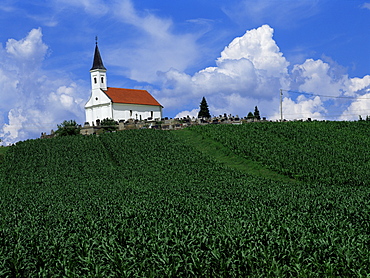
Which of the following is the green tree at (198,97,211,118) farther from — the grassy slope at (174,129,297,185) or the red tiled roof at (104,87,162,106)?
the grassy slope at (174,129,297,185)

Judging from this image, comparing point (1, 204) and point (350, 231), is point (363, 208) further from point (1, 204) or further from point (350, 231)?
point (1, 204)

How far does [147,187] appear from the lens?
96.1 feet

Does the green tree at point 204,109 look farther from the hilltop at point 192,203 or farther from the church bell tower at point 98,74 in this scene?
the hilltop at point 192,203

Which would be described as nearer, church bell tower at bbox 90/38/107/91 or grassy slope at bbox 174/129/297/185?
grassy slope at bbox 174/129/297/185

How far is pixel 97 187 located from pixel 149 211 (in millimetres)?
11750

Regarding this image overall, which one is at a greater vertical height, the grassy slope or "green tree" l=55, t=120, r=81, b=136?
"green tree" l=55, t=120, r=81, b=136

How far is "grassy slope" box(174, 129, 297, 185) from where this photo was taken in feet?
117

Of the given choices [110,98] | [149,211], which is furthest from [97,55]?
[149,211]

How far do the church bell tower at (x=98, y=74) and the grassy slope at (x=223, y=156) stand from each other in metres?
42.1

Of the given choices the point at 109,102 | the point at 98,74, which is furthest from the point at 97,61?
the point at 109,102

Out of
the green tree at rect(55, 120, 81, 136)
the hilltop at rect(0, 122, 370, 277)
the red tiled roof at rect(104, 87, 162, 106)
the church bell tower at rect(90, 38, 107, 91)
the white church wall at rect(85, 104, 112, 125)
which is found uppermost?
the church bell tower at rect(90, 38, 107, 91)

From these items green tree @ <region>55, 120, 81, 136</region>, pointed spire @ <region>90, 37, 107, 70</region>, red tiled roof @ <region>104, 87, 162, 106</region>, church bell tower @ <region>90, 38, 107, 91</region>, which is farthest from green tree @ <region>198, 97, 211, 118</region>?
green tree @ <region>55, 120, 81, 136</region>

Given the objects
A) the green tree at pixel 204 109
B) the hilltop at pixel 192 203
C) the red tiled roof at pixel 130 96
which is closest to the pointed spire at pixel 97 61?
the red tiled roof at pixel 130 96

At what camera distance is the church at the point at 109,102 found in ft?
286
